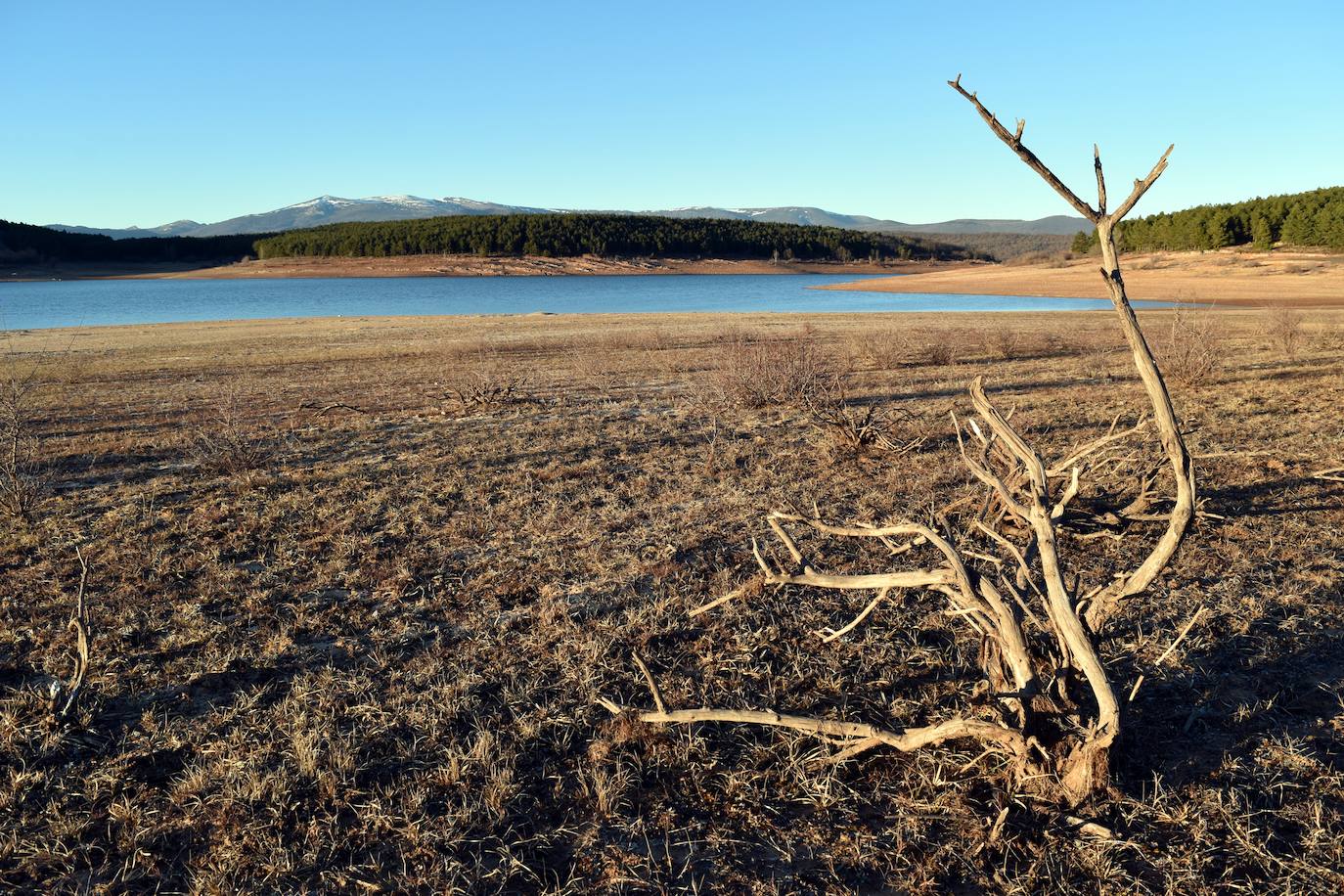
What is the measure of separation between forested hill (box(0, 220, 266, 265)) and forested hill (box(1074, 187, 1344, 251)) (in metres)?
118

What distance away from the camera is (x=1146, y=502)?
580cm

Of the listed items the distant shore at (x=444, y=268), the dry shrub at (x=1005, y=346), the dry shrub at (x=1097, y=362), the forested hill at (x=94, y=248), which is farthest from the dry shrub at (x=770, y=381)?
the forested hill at (x=94, y=248)

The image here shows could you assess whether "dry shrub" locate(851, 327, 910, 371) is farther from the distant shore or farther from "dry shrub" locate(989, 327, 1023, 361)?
the distant shore

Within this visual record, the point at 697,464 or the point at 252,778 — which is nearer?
the point at 252,778

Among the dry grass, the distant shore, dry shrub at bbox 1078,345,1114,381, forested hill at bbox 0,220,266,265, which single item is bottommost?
the dry grass

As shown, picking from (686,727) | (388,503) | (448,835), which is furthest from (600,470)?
(448,835)

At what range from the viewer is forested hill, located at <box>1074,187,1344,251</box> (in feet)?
216

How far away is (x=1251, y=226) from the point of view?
252 ft

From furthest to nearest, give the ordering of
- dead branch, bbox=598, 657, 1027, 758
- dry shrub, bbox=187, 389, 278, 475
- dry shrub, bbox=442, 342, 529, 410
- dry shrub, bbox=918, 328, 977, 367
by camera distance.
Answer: dry shrub, bbox=918, 328, 977, 367
dry shrub, bbox=442, 342, 529, 410
dry shrub, bbox=187, 389, 278, 475
dead branch, bbox=598, 657, 1027, 758

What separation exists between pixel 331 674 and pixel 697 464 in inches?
187

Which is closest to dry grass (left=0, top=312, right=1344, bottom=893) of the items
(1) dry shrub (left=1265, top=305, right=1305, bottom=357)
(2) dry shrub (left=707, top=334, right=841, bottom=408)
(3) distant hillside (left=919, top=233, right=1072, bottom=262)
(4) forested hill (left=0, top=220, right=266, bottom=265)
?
(2) dry shrub (left=707, top=334, right=841, bottom=408)

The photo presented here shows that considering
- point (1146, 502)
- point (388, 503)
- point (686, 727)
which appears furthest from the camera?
point (388, 503)

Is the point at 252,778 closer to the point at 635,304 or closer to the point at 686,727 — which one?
the point at 686,727

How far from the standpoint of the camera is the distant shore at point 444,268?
9600 centimetres
